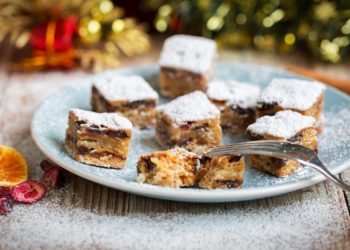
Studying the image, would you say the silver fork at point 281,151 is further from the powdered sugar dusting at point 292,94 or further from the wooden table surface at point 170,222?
the powdered sugar dusting at point 292,94

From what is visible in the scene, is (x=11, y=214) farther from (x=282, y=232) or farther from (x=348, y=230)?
(x=348, y=230)

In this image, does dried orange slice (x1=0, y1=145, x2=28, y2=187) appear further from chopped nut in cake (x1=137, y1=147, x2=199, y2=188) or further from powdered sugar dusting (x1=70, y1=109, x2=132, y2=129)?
chopped nut in cake (x1=137, y1=147, x2=199, y2=188)

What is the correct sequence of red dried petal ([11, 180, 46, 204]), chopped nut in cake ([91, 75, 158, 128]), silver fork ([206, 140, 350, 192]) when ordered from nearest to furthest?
silver fork ([206, 140, 350, 192])
red dried petal ([11, 180, 46, 204])
chopped nut in cake ([91, 75, 158, 128])

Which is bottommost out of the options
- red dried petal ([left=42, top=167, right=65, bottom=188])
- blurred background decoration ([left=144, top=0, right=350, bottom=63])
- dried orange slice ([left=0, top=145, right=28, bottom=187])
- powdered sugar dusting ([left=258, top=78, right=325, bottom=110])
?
red dried petal ([left=42, top=167, right=65, bottom=188])

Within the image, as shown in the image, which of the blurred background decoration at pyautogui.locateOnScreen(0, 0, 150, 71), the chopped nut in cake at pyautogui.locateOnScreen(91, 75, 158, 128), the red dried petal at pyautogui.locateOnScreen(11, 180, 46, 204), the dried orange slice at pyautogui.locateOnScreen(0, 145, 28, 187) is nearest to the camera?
the red dried petal at pyautogui.locateOnScreen(11, 180, 46, 204)

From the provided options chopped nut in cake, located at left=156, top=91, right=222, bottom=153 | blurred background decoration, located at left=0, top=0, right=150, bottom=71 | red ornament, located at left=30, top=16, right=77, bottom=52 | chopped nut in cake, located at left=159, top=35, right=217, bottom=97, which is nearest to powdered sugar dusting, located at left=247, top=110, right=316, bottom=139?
chopped nut in cake, located at left=156, top=91, right=222, bottom=153

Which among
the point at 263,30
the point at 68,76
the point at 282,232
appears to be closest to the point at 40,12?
the point at 68,76
